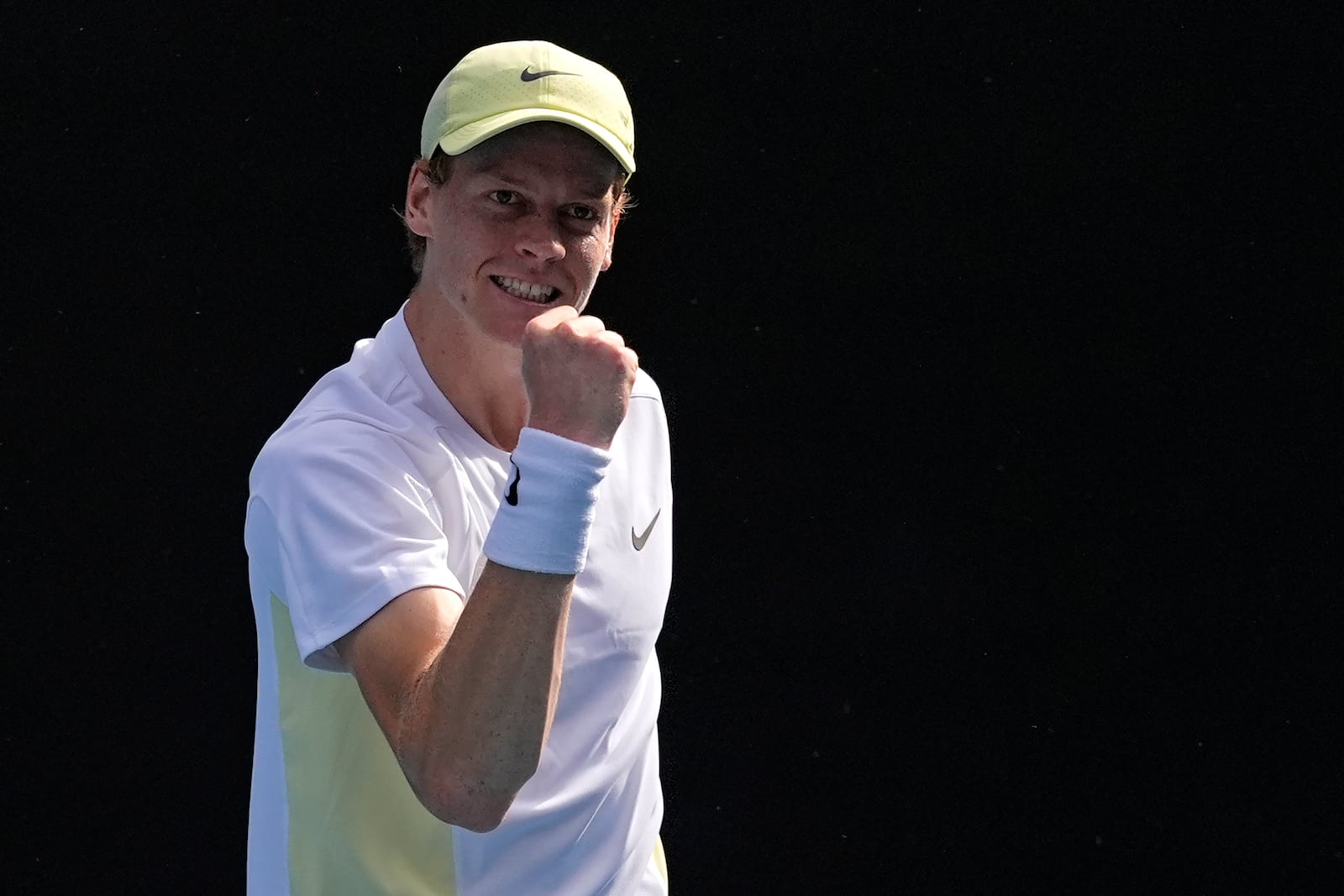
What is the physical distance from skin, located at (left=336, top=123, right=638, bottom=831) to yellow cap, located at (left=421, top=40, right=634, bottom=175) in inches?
0.9

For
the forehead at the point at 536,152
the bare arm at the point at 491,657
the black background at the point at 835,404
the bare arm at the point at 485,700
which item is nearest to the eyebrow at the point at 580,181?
the forehead at the point at 536,152

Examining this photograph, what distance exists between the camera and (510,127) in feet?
4.88

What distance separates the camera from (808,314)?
2.56 meters

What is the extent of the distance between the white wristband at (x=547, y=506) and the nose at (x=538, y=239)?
307 mm

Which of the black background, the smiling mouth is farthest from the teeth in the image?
the black background

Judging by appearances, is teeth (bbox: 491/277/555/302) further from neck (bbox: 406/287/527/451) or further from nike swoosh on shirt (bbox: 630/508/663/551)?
nike swoosh on shirt (bbox: 630/508/663/551)

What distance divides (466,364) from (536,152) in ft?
0.70

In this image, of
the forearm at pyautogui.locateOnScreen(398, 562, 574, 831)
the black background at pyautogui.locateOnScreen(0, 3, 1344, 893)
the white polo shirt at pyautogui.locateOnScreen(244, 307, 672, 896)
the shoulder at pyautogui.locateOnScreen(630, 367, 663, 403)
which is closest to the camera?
the forearm at pyautogui.locateOnScreen(398, 562, 574, 831)

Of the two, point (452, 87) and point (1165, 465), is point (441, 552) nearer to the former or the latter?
point (452, 87)

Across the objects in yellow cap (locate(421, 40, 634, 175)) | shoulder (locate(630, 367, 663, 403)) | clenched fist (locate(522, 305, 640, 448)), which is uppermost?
yellow cap (locate(421, 40, 634, 175))

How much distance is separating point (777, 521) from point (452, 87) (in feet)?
4.04

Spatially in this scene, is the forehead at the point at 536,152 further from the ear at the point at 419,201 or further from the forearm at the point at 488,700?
the forearm at the point at 488,700

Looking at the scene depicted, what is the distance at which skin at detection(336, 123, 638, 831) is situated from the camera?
1182 mm

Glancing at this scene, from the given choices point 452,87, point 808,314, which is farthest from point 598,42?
point 452,87
